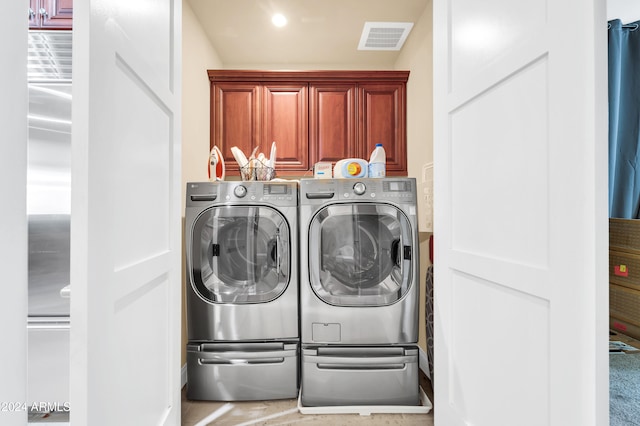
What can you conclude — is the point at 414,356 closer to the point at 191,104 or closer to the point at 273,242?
the point at 273,242

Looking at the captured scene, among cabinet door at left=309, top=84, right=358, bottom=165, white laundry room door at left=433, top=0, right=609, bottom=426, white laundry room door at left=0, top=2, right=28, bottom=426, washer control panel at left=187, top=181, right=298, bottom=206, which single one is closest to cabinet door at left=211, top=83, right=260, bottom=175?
cabinet door at left=309, top=84, right=358, bottom=165

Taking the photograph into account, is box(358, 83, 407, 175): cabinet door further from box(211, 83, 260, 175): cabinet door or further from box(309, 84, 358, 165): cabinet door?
box(211, 83, 260, 175): cabinet door

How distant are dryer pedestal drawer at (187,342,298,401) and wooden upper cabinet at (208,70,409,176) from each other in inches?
57.0

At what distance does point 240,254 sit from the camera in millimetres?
1949

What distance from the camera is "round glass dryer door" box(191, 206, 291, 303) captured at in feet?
6.32

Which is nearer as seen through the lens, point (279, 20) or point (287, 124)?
point (279, 20)

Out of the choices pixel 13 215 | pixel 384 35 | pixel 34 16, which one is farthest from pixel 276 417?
pixel 384 35

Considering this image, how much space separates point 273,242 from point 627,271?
220 cm

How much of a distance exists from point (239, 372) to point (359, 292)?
829mm

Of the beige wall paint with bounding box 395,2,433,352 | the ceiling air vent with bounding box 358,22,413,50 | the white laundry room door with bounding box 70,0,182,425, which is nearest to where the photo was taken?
the white laundry room door with bounding box 70,0,182,425

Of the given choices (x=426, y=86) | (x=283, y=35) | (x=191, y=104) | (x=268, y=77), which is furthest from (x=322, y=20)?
(x=191, y=104)

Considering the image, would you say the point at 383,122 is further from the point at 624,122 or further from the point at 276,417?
the point at 276,417

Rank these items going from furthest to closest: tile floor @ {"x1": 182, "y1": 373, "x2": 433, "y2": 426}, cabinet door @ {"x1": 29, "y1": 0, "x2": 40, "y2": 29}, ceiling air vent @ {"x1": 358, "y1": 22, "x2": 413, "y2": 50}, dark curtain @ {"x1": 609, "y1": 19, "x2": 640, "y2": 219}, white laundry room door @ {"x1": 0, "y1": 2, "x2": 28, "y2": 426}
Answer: ceiling air vent @ {"x1": 358, "y1": 22, "x2": 413, "y2": 50} < dark curtain @ {"x1": 609, "y1": 19, "x2": 640, "y2": 219} < tile floor @ {"x1": 182, "y1": 373, "x2": 433, "y2": 426} < cabinet door @ {"x1": 29, "y1": 0, "x2": 40, "y2": 29} < white laundry room door @ {"x1": 0, "y1": 2, "x2": 28, "y2": 426}

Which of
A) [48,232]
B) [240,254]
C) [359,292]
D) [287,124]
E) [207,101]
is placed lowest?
[359,292]
